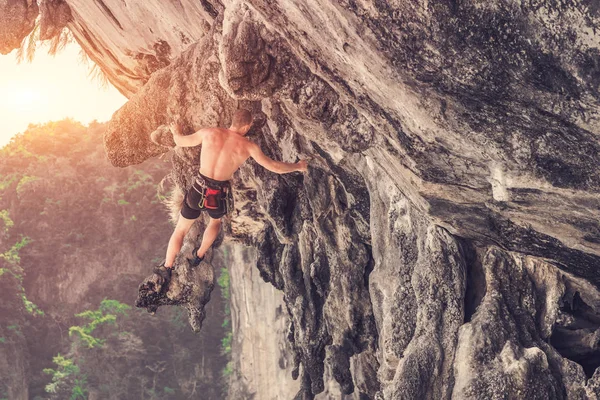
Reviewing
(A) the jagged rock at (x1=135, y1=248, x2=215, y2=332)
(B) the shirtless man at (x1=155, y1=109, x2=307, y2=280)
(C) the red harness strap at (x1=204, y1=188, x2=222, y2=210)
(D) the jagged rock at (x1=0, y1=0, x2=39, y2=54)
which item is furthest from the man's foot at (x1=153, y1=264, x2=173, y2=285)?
(D) the jagged rock at (x1=0, y1=0, x2=39, y2=54)

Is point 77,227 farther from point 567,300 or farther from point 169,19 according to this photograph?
point 567,300

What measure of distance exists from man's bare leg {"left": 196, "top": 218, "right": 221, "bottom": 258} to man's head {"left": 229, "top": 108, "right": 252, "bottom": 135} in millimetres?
2026

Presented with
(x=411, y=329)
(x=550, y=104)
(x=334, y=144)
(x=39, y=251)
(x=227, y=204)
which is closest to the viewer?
(x=550, y=104)

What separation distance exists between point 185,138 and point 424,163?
335 centimetres

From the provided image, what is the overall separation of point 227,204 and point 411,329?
3.14 m

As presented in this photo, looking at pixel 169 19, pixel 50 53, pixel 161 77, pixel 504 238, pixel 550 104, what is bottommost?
pixel 504 238

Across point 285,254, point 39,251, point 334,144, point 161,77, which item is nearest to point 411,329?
point 334,144

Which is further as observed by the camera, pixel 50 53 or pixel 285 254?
pixel 50 53

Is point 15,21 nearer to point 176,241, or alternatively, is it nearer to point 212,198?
point 176,241

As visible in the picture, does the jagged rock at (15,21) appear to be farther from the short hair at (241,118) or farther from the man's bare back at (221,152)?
the short hair at (241,118)

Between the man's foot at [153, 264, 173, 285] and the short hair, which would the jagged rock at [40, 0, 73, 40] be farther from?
the short hair

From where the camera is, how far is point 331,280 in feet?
27.5

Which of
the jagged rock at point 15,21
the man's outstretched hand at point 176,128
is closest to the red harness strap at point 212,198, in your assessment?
the man's outstretched hand at point 176,128

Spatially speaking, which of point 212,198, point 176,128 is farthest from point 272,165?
point 176,128
